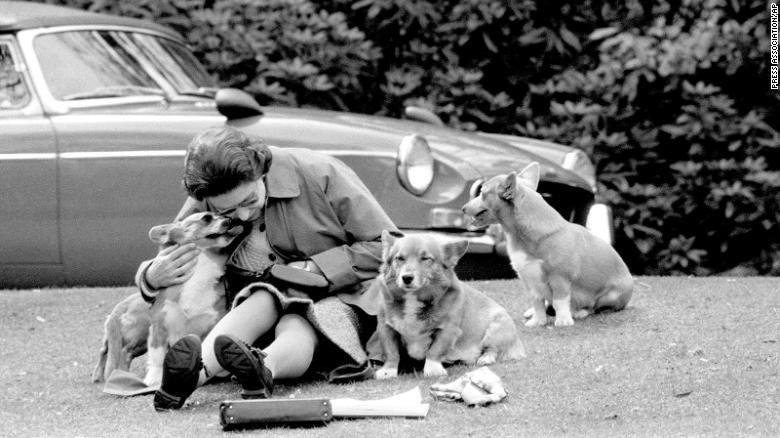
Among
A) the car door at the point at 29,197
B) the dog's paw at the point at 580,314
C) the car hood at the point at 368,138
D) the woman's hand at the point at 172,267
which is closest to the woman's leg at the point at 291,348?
the woman's hand at the point at 172,267

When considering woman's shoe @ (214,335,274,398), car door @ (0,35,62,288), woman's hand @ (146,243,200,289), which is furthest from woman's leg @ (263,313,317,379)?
car door @ (0,35,62,288)

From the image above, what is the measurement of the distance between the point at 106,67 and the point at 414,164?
2035 millimetres

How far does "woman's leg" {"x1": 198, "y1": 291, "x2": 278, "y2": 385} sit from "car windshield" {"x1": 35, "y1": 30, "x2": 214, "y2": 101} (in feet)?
9.94

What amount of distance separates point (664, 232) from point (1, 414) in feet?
20.2

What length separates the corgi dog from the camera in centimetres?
523

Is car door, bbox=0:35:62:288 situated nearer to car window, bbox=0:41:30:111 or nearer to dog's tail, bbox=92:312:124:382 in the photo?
car window, bbox=0:41:30:111

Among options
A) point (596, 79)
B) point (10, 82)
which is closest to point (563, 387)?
point (10, 82)

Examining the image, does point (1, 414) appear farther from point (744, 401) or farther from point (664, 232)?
point (664, 232)

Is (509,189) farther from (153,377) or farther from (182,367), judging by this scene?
(182,367)

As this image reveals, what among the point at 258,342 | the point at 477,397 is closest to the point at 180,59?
the point at 258,342

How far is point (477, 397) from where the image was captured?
4828 mm

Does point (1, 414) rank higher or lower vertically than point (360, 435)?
lower

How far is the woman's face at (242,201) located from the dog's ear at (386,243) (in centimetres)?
51

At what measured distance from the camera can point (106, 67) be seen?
7.88 m
